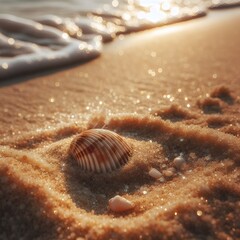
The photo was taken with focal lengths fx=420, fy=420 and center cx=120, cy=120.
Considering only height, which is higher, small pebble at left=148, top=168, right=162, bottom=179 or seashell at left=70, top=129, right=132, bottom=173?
seashell at left=70, top=129, right=132, bottom=173

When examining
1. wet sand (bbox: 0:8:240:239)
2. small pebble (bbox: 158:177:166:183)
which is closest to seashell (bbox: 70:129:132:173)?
wet sand (bbox: 0:8:240:239)

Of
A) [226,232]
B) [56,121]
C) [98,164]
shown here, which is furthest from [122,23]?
[226,232]

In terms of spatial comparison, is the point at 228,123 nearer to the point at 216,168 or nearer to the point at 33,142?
the point at 216,168

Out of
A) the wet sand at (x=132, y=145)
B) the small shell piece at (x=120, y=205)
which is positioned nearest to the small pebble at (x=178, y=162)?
the wet sand at (x=132, y=145)

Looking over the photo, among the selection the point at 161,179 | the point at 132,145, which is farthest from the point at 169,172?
the point at 132,145

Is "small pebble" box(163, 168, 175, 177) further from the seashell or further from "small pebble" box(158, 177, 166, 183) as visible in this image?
the seashell

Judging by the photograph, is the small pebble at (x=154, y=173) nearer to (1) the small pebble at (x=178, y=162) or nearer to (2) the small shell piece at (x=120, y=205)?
(1) the small pebble at (x=178, y=162)
